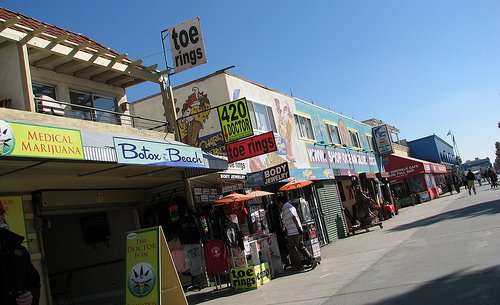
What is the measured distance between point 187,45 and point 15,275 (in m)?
9.01

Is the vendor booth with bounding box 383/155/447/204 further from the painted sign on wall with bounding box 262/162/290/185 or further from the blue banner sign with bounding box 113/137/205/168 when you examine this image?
the blue banner sign with bounding box 113/137/205/168

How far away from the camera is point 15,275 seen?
4.73 meters

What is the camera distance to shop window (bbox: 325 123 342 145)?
21703mm

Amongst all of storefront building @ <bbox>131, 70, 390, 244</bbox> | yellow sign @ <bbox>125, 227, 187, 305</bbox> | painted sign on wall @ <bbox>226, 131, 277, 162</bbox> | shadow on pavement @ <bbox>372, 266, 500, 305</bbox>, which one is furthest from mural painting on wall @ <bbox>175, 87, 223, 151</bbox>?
shadow on pavement @ <bbox>372, 266, 500, 305</bbox>

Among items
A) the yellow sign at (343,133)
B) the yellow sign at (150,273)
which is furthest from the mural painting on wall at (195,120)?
the yellow sign at (343,133)

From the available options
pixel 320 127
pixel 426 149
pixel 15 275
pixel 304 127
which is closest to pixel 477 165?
pixel 426 149

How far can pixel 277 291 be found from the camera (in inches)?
336

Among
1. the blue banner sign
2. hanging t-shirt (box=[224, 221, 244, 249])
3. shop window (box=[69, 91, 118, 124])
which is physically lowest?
hanging t-shirt (box=[224, 221, 244, 249])

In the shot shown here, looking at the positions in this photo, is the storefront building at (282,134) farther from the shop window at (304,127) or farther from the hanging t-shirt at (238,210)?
the hanging t-shirt at (238,210)

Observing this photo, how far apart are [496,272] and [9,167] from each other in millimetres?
7916

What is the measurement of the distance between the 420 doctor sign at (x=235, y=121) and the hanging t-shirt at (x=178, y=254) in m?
2.99

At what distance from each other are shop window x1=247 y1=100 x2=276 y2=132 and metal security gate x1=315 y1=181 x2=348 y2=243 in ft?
11.0

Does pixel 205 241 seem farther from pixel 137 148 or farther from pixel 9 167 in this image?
pixel 9 167

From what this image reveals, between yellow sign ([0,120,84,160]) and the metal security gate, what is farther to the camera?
the metal security gate
